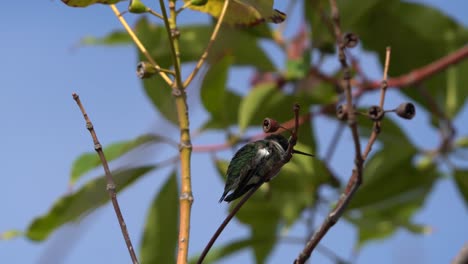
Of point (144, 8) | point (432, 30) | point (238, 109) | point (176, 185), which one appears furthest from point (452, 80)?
point (144, 8)

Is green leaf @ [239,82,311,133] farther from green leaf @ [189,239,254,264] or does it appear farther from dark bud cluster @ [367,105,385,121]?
dark bud cluster @ [367,105,385,121]

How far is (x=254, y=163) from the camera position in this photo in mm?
516

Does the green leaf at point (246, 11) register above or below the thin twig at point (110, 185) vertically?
above

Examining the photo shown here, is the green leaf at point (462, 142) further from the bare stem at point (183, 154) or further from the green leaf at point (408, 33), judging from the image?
the bare stem at point (183, 154)

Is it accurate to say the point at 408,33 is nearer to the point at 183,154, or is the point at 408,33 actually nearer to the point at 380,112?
the point at 380,112

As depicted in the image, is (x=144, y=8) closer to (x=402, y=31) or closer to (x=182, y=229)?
(x=182, y=229)

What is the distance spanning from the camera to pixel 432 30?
1.66 m

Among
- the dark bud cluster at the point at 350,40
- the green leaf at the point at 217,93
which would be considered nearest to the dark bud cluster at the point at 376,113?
the dark bud cluster at the point at 350,40

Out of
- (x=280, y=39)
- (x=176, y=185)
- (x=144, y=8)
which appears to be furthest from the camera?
(x=280, y=39)

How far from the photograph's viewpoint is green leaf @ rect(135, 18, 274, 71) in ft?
4.68

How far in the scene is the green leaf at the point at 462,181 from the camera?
1674mm

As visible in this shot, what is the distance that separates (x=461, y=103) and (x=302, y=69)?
1.48 ft

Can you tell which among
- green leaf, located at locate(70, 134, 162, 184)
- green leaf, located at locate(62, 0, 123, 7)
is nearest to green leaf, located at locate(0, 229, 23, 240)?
green leaf, located at locate(70, 134, 162, 184)

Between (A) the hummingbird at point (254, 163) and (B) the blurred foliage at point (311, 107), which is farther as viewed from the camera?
(B) the blurred foliage at point (311, 107)
